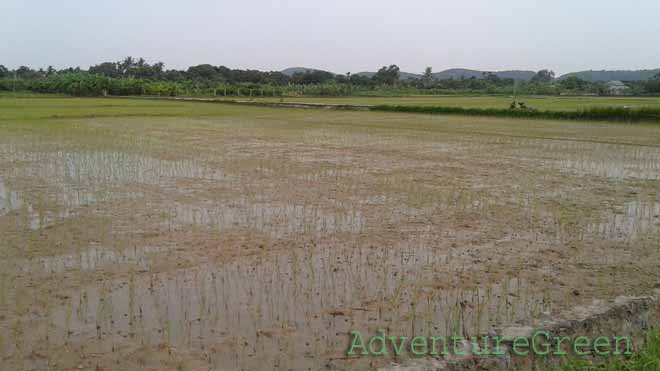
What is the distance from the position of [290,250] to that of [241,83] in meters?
52.4

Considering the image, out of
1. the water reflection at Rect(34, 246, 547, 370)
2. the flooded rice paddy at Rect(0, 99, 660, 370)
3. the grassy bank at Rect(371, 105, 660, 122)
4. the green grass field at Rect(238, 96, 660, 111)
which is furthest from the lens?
the green grass field at Rect(238, 96, 660, 111)

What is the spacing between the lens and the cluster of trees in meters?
43.0

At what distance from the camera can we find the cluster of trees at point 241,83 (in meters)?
43.0

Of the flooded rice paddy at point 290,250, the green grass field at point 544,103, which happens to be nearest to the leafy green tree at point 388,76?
the green grass field at point 544,103

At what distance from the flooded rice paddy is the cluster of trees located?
34.7 meters

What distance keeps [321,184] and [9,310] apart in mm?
4969

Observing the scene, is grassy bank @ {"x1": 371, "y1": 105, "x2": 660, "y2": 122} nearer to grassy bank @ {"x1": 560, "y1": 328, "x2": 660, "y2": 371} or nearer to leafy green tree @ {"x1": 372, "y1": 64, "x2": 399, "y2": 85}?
grassy bank @ {"x1": 560, "y1": 328, "x2": 660, "y2": 371}

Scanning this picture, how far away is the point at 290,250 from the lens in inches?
188

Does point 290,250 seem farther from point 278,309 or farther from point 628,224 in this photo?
point 628,224

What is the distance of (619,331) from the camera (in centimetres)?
330

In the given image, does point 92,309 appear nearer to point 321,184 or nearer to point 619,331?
point 619,331

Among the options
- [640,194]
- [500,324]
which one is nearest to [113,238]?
[500,324]

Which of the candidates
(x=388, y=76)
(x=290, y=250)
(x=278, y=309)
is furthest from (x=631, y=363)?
(x=388, y=76)

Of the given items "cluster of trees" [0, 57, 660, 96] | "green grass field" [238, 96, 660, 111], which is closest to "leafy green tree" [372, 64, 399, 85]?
"cluster of trees" [0, 57, 660, 96]
